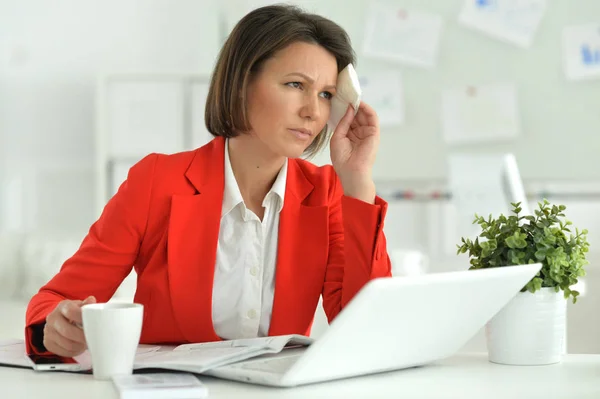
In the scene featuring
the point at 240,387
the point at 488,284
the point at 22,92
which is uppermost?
the point at 22,92

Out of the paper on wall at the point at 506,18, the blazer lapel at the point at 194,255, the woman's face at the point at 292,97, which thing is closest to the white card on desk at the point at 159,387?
the blazer lapel at the point at 194,255

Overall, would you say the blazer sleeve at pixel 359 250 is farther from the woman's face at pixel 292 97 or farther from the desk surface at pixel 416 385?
the desk surface at pixel 416 385

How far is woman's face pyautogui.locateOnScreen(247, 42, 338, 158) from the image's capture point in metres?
1.38

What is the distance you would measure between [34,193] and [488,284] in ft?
10.1

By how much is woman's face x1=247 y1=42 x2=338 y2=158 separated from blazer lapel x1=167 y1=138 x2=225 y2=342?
0.12 m

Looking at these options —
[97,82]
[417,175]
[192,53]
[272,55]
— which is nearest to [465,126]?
[417,175]

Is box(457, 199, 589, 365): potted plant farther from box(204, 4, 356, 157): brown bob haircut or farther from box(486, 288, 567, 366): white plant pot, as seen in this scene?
box(204, 4, 356, 157): brown bob haircut

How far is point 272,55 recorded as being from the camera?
141 centimetres

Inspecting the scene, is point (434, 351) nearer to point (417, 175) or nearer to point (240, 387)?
point (240, 387)

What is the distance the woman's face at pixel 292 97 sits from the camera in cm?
138

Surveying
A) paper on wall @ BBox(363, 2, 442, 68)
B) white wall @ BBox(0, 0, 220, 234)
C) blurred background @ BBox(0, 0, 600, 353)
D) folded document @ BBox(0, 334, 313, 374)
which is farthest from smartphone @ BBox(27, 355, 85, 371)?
white wall @ BBox(0, 0, 220, 234)

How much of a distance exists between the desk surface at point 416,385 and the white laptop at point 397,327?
15 millimetres

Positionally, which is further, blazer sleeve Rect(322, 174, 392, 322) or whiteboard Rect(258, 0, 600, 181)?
whiteboard Rect(258, 0, 600, 181)

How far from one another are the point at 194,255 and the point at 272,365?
1.31ft
